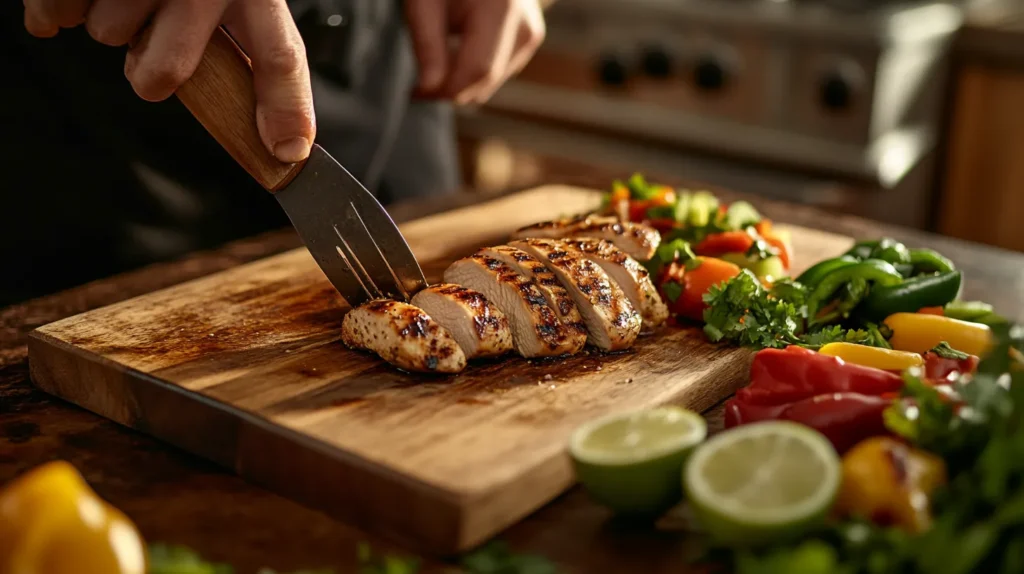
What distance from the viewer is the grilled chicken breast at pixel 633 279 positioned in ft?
7.97

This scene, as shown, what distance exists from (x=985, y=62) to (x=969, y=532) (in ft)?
14.1

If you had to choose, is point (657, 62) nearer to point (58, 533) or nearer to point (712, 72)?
point (712, 72)

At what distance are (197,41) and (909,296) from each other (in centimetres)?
178

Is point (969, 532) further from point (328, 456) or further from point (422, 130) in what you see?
point (422, 130)

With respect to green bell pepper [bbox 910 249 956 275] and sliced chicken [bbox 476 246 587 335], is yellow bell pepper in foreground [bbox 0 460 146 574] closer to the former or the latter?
sliced chicken [bbox 476 246 587 335]

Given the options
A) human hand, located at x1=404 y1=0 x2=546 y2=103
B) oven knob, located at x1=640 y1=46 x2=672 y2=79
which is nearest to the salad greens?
human hand, located at x1=404 y1=0 x2=546 y2=103

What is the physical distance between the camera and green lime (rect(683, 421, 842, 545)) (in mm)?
1433

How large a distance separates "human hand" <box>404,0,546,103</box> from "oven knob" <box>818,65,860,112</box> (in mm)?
2036

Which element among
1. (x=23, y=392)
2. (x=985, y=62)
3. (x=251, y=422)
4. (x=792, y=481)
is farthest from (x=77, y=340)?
(x=985, y=62)

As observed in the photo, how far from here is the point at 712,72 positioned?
524 cm

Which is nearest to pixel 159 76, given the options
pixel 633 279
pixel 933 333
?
A: pixel 633 279

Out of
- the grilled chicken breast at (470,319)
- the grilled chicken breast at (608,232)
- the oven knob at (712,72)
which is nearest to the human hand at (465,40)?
the grilled chicken breast at (608,232)

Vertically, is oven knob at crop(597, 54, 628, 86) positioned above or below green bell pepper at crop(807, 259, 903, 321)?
above

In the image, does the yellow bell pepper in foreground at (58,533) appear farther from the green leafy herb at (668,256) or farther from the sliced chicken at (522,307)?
the green leafy herb at (668,256)
